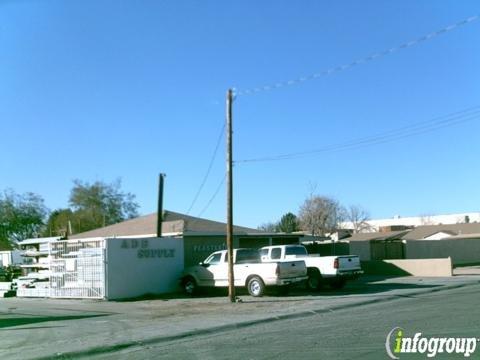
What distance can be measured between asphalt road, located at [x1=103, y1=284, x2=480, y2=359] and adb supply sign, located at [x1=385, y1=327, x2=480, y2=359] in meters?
0.15

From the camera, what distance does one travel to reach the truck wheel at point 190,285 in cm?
2595

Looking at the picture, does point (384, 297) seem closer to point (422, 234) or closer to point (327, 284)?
point (327, 284)

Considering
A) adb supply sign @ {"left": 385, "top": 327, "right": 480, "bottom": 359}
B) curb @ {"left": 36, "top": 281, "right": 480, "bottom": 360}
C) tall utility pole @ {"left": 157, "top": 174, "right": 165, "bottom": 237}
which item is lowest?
curb @ {"left": 36, "top": 281, "right": 480, "bottom": 360}

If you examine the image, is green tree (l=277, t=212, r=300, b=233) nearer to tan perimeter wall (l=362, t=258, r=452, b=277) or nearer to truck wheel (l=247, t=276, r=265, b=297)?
tan perimeter wall (l=362, t=258, r=452, b=277)

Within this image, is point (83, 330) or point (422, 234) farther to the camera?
point (422, 234)

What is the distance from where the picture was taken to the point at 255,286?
78.1 ft

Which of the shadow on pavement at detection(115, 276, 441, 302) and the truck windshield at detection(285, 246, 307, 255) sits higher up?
the truck windshield at detection(285, 246, 307, 255)

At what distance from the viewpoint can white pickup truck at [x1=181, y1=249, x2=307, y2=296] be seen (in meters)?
23.3

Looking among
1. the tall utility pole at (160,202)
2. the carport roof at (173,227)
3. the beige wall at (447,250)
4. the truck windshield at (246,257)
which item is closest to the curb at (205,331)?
the truck windshield at (246,257)

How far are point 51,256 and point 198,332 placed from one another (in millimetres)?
14222

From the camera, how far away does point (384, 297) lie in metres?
21.5

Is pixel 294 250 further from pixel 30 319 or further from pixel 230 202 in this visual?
pixel 30 319

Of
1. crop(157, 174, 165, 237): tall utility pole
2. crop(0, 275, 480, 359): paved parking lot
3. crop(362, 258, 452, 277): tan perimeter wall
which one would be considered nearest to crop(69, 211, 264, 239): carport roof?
crop(157, 174, 165, 237): tall utility pole

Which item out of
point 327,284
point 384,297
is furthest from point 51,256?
point 384,297
